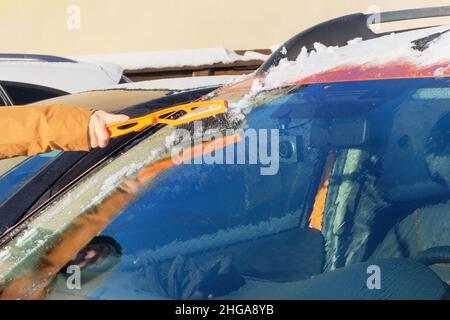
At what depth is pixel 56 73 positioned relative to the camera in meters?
5.45

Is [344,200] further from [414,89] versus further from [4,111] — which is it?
[4,111]

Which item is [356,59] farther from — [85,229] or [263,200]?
[85,229]

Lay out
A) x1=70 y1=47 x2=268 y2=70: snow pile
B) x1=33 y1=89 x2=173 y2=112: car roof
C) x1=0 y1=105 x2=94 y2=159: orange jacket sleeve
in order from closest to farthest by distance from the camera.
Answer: x1=0 y1=105 x2=94 y2=159: orange jacket sleeve
x1=33 y1=89 x2=173 y2=112: car roof
x1=70 y1=47 x2=268 y2=70: snow pile

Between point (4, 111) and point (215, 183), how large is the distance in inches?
23.3

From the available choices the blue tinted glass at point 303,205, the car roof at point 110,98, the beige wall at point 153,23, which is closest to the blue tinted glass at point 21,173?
the car roof at point 110,98

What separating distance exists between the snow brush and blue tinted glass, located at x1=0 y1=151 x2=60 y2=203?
0.45 metres

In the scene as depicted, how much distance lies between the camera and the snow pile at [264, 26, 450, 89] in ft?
6.84

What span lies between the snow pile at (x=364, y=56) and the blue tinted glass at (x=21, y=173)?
784 mm

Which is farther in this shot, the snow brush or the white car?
the white car

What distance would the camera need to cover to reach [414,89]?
2.15 metres

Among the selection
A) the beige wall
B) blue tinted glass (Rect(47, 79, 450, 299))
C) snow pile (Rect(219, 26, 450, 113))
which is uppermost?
the beige wall

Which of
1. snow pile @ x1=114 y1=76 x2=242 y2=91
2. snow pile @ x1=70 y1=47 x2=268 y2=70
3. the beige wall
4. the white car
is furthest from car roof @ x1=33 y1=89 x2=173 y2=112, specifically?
the beige wall

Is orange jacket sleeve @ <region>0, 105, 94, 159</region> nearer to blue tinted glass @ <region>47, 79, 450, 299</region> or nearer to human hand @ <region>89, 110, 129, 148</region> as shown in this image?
human hand @ <region>89, 110, 129, 148</region>
